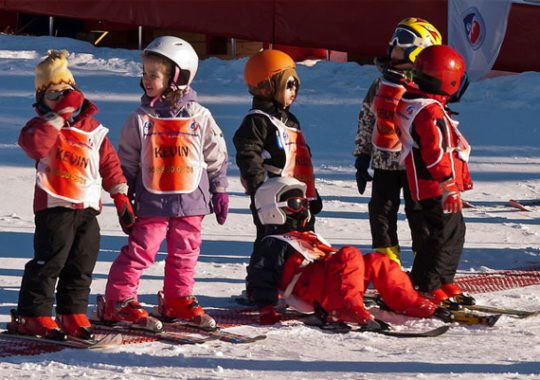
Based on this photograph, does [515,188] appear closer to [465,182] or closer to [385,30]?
[465,182]

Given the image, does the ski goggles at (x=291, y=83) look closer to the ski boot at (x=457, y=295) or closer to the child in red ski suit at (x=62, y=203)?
the child in red ski suit at (x=62, y=203)

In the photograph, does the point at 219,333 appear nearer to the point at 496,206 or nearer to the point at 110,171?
the point at 110,171

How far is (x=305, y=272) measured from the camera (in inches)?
234

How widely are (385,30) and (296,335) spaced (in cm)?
1221

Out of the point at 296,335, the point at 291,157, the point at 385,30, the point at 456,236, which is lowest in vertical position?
the point at 296,335

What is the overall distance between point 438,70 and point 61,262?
2.49 metres

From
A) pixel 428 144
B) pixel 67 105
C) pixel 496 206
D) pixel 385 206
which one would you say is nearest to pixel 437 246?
pixel 428 144

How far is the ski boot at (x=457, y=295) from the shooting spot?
6.46 m

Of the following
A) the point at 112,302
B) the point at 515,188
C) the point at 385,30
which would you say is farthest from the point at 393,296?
the point at 385,30

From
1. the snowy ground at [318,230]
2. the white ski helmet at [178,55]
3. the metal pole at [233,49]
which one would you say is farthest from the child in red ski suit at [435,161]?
the metal pole at [233,49]

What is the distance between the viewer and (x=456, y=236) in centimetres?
645

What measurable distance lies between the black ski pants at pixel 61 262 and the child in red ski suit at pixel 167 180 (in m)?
0.33

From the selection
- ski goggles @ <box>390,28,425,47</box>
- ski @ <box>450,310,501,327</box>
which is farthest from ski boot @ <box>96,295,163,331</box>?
ski goggles @ <box>390,28,425,47</box>

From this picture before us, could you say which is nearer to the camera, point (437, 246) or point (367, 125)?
point (437, 246)
